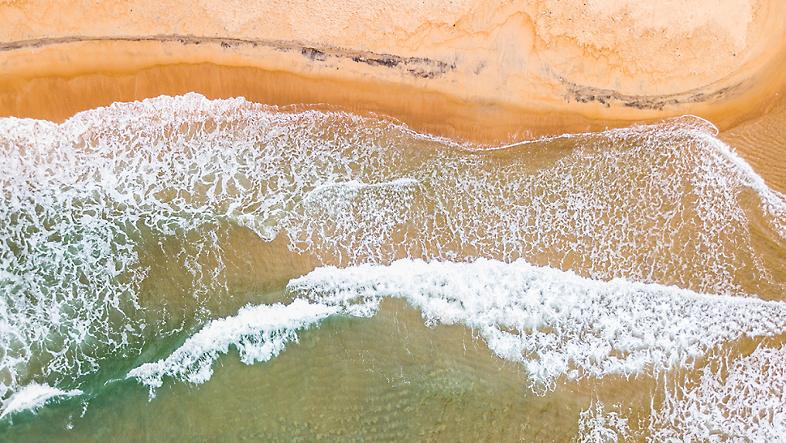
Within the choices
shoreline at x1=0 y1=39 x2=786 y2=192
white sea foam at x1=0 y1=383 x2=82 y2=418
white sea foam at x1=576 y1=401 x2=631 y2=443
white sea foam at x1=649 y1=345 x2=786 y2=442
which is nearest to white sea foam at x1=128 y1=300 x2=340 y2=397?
white sea foam at x1=0 y1=383 x2=82 y2=418

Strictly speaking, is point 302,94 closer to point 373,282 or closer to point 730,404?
point 373,282

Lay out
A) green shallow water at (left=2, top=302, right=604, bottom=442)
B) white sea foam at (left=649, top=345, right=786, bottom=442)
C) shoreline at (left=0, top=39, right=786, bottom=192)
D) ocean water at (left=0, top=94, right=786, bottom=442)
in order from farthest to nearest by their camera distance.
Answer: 1. shoreline at (left=0, top=39, right=786, bottom=192)
2. white sea foam at (left=649, top=345, right=786, bottom=442)
3. ocean water at (left=0, top=94, right=786, bottom=442)
4. green shallow water at (left=2, top=302, right=604, bottom=442)

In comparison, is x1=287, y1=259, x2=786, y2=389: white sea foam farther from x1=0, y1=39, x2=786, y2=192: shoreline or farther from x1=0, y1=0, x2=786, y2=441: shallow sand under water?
x1=0, y1=39, x2=786, y2=192: shoreline

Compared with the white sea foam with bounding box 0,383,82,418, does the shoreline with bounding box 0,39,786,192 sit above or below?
above

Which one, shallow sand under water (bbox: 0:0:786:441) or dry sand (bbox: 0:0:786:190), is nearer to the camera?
shallow sand under water (bbox: 0:0:786:441)

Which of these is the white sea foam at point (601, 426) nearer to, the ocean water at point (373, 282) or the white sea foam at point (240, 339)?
the ocean water at point (373, 282)

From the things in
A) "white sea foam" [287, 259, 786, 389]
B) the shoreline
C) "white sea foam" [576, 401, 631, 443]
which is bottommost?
"white sea foam" [576, 401, 631, 443]
